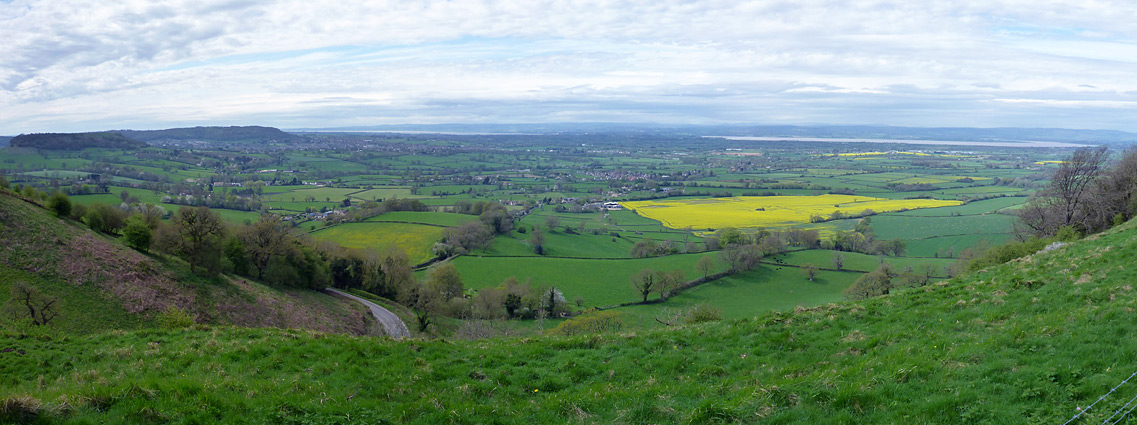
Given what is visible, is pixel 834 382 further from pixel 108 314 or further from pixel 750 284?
pixel 750 284

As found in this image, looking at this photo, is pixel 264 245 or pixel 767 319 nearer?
pixel 767 319

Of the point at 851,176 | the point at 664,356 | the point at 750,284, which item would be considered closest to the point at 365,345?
the point at 664,356

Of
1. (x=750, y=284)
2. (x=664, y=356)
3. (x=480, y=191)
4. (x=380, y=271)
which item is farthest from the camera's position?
(x=480, y=191)

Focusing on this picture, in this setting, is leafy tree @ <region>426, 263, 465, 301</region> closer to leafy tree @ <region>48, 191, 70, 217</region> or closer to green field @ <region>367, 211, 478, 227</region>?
leafy tree @ <region>48, 191, 70, 217</region>

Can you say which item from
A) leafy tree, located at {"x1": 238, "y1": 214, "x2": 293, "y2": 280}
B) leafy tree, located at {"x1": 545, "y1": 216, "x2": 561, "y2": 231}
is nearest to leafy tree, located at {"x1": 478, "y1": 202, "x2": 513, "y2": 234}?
leafy tree, located at {"x1": 545, "y1": 216, "x2": 561, "y2": 231}

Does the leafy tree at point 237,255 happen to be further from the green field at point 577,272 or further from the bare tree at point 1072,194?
the bare tree at point 1072,194

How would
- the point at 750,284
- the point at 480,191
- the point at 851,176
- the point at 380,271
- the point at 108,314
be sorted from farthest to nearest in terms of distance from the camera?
the point at 851,176 < the point at 480,191 < the point at 750,284 < the point at 380,271 < the point at 108,314
